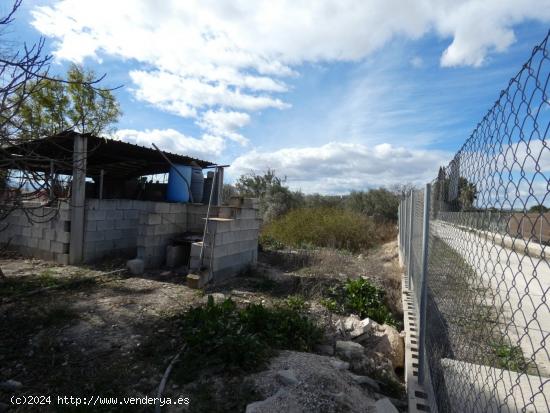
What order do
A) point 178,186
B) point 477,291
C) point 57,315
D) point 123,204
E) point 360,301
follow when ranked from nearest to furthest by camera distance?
point 477,291
point 57,315
point 360,301
point 123,204
point 178,186

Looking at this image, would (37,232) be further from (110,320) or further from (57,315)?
(110,320)

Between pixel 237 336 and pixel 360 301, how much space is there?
295 cm

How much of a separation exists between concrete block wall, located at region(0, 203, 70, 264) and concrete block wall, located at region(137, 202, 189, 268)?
5.30 feet

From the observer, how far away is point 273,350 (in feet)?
12.7

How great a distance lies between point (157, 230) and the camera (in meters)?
7.75

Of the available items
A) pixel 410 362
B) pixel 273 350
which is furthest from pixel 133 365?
pixel 410 362

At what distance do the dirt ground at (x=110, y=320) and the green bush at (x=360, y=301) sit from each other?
230mm

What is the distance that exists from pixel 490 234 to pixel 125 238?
852 cm

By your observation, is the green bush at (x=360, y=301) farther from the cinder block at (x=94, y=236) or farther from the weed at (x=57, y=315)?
the cinder block at (x=94, y=236)

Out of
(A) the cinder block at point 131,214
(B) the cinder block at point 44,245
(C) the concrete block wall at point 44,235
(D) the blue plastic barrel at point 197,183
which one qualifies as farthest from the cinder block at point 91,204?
(D) the blue plastic barrel at point 197,183

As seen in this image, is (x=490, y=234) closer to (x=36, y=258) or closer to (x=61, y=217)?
(x=61, y=217)

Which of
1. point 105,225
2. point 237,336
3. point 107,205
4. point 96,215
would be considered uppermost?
point 107,205

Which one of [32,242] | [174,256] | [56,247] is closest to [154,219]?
[174,256]

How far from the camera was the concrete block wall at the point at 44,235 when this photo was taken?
789 centimetres
